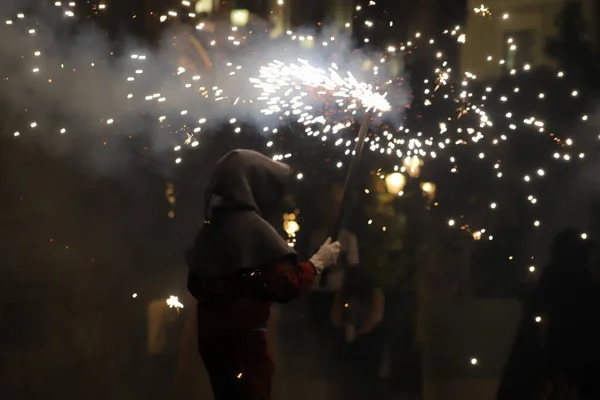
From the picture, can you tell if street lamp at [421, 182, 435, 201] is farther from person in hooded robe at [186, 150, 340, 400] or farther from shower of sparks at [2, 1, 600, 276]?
person in hooded robe at [186, 150, 340, 400]

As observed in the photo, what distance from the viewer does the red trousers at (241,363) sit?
2.77 m

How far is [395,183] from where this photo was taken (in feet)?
10.8

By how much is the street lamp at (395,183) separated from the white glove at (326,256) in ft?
1.38

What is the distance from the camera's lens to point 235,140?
326 cm

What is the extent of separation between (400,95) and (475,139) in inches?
16.2

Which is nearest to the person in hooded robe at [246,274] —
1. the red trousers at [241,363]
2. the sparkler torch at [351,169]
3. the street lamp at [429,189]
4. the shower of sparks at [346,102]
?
the red trousers at [241,363]

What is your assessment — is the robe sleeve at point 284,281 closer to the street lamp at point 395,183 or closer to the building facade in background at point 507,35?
the street lamp at point 395,183

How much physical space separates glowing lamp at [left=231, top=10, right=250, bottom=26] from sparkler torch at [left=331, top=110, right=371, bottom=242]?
0.72 metres

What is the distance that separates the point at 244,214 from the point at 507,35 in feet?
5.11

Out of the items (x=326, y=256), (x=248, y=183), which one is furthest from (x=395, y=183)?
(x=248, y=183)

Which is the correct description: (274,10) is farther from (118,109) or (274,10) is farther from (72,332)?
(72,332)

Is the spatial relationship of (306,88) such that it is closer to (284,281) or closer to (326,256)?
(326,256)

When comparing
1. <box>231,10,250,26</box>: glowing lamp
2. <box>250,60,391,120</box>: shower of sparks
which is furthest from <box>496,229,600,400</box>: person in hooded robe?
<box>231,10,250,26</box>: glowing lamp

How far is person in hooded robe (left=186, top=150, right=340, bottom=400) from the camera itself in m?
2.76
